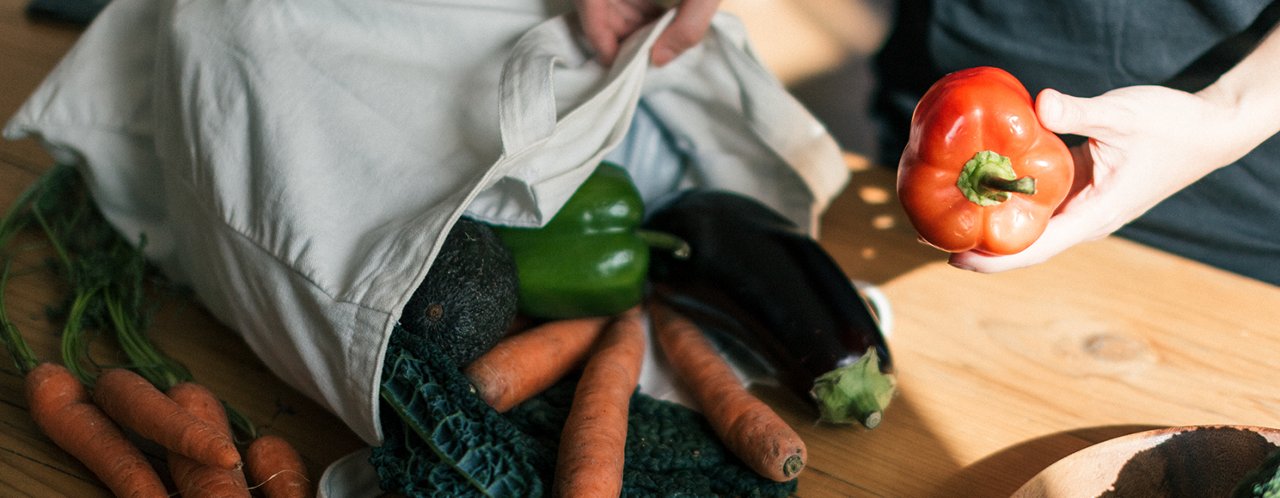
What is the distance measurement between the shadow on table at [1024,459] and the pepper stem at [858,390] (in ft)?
0.31

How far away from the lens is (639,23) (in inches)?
43.0

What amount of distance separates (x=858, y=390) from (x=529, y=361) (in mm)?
315

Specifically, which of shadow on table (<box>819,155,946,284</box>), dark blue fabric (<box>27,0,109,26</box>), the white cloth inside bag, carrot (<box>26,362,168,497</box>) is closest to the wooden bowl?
shadow on table (<box>819,155,946,284</box>)

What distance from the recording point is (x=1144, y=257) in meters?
1.23

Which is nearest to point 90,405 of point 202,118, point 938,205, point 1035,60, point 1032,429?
point 202,118

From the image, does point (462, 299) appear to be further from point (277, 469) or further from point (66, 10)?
point (66, 10)

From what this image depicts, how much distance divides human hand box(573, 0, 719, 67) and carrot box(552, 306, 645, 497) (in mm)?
296

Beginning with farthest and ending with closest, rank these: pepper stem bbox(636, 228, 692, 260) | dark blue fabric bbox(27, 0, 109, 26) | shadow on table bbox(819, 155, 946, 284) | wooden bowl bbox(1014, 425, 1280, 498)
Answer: dark blue fabric bbox(27, 0, 109, 26)
shadow on table bbox(819, 155, 946, 284)
pepper stem bbox(636, 228, 692, 260)
wooden bowl bbox(1014, 425, 1280, 498)

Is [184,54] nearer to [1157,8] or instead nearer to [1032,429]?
[1032,429]

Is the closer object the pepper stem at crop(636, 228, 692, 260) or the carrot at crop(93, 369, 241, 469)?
the carrot at crop(93, 369, 241, 469)

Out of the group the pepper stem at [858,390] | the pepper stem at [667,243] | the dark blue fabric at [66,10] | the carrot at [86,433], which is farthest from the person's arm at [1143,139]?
the dark blue fabric at [66,10]

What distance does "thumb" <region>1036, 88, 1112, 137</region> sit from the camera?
0.74 metres

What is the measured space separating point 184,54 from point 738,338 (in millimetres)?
A: 612

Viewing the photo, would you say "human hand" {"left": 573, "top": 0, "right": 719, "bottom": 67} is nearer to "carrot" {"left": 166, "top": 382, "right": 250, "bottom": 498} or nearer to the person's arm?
the person's arm
